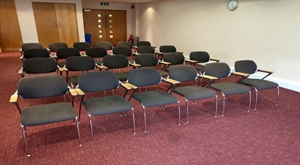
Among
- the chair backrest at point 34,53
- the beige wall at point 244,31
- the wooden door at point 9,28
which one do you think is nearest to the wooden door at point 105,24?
the wooden door at point 9,28

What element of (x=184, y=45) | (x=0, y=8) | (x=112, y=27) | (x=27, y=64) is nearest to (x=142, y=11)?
(x=112, y=27)

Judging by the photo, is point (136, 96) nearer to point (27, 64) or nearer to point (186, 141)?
point (186, 141)

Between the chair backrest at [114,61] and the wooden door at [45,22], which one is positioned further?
the wooden door at [45,22]

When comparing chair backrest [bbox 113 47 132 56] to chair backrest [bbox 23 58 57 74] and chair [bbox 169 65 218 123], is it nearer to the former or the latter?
chair backrest [bbox 23 58 57 74]

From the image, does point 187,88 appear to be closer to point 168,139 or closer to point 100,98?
point 168,139

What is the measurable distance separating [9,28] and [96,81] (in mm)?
8748

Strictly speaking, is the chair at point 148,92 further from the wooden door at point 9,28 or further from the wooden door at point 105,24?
the wooden door at point 105,24

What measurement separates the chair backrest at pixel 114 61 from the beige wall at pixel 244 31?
3.52 metres

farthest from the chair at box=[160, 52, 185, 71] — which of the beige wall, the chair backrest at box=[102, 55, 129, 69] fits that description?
the beige wall

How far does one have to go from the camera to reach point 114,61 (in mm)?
4180

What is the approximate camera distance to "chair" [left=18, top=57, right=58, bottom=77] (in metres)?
3.61

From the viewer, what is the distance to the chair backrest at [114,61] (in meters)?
4.13

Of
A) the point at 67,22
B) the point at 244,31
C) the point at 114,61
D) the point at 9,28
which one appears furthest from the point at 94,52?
the point at 9,28

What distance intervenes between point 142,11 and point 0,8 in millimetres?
6596
